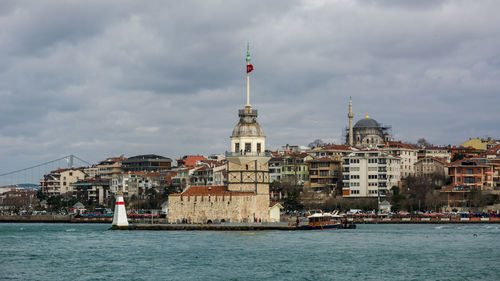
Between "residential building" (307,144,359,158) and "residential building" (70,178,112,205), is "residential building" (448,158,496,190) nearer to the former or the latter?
"residential building" (307,144,359,158)

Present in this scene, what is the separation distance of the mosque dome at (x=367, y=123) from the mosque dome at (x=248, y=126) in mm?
69826

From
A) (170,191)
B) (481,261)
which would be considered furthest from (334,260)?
(170,191)

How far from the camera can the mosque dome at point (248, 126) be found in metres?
71.2

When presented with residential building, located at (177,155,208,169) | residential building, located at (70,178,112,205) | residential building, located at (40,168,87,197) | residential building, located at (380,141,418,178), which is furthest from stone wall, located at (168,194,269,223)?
residential building, located at (40,168,87,197)

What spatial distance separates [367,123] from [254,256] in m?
96.4

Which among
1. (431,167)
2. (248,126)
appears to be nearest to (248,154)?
(248,126)

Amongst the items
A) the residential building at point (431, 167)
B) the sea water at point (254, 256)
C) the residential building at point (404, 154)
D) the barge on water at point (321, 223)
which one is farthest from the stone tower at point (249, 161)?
the residential building at point (404, 154)

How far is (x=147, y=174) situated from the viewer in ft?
457

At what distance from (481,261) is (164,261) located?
16505 mm

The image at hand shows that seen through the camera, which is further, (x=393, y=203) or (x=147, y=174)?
(x=147, y=174)

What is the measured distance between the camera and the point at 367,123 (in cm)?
14038

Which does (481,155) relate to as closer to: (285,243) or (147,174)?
(147,174)

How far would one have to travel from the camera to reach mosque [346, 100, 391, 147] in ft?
449

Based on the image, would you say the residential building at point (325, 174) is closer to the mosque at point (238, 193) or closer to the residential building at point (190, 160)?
the residential building at point (190, 160)
